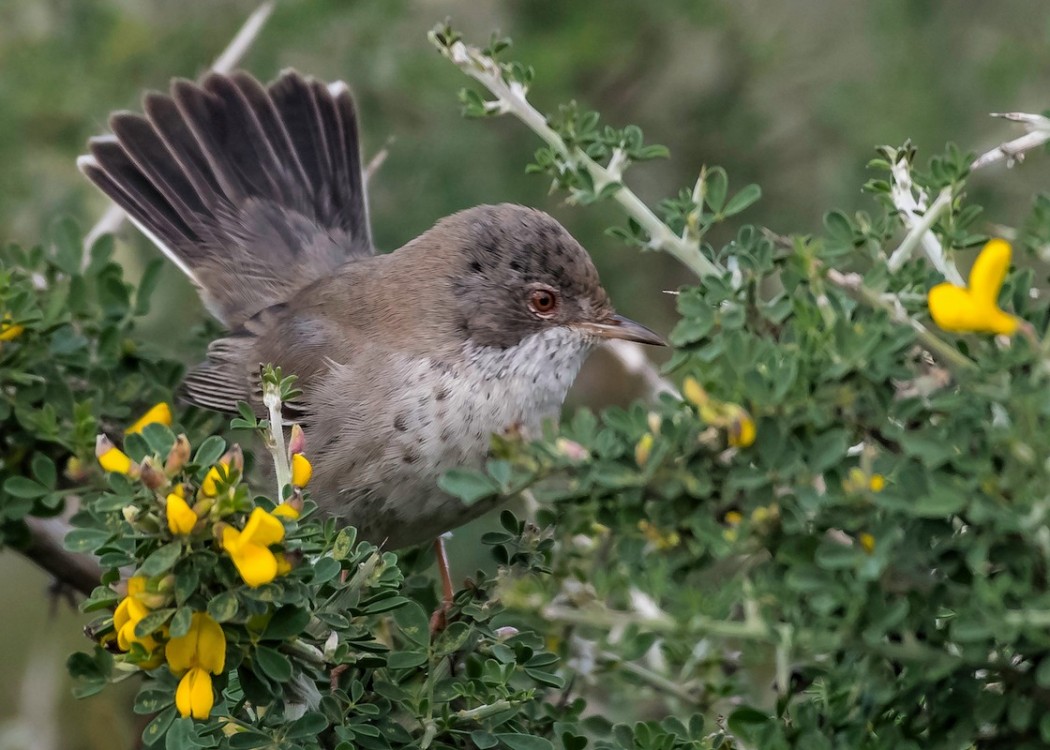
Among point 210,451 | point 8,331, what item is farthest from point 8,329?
point 210,451

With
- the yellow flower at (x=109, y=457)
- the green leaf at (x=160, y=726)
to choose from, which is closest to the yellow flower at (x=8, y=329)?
the yellow flower at (x=109, y=457)

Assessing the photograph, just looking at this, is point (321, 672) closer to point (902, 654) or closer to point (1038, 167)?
point (902, 654)

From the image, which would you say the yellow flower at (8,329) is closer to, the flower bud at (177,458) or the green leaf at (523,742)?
the flower bud at (177,458)

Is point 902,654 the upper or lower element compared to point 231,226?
upper

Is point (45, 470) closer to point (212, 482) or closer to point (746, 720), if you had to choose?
point (212, 482)

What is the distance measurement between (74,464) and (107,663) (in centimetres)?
55

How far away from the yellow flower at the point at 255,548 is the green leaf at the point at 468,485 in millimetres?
348

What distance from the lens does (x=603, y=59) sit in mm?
5781

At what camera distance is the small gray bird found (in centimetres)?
397

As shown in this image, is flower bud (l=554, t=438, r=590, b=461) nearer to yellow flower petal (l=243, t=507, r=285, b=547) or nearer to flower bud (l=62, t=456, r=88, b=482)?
yellow flower petal (l=243, t=507, r=285, b=547)

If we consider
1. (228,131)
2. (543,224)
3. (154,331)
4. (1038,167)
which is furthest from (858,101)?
(154,331)

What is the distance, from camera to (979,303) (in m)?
1.84

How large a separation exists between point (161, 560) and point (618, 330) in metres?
2.28

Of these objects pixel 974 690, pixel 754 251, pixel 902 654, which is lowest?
pixel 974 690
